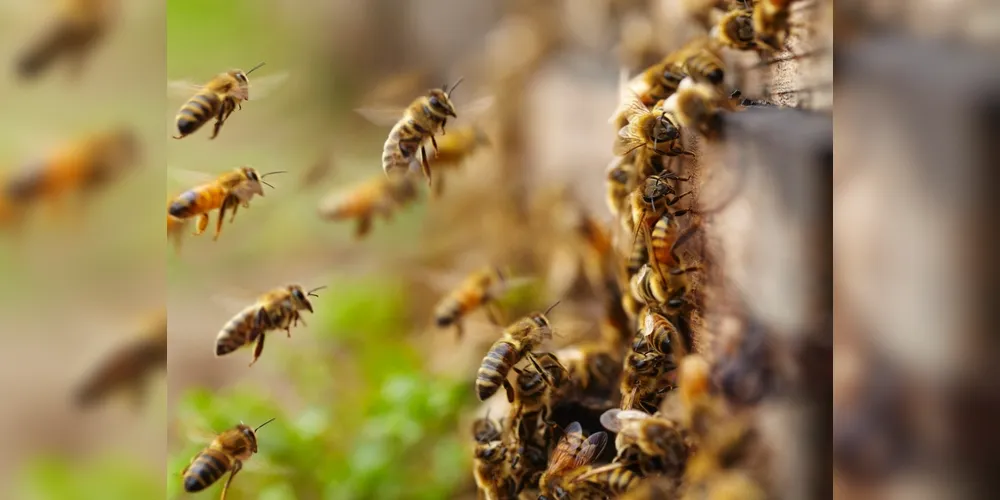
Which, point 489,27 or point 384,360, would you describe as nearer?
point 489,27

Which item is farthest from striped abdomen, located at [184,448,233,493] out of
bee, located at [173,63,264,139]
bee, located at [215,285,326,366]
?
bee, located at [173,63,264,139]

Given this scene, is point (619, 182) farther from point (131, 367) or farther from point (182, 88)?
point (131, 367)

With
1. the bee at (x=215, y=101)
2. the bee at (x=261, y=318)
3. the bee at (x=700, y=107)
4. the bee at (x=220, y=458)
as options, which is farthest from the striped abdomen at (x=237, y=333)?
the bee at (x=700, y=107)

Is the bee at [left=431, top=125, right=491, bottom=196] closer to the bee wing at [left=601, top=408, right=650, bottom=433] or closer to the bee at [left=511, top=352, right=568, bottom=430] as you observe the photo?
the bee at [left=511, top=352, right=568, bottom=430]

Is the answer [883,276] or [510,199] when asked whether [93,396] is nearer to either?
[510,199]

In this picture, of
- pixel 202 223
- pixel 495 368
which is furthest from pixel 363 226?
pixel 495 368

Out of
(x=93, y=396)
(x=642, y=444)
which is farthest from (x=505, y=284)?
(x=93, y=396)

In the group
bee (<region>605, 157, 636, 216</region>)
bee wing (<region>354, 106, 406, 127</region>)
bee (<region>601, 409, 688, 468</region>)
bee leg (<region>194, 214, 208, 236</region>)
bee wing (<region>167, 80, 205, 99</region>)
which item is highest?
bee wing (<region>167, 80, 205, 99</region>)
